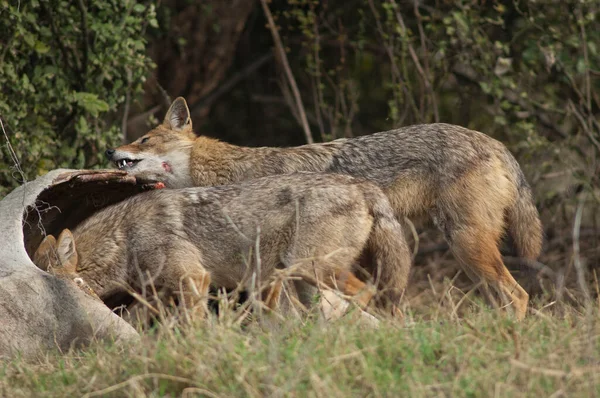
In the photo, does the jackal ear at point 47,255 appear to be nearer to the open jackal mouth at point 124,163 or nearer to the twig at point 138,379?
the open jackal mouth at point 124,163

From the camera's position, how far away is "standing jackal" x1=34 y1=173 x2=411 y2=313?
620 cm

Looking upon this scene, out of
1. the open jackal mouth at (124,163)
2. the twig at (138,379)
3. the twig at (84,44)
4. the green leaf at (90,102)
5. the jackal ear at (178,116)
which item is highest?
the twig at (84,44)

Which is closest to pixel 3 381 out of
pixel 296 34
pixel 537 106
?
pixel 537 106

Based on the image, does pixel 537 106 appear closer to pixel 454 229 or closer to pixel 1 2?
pixel 454 229

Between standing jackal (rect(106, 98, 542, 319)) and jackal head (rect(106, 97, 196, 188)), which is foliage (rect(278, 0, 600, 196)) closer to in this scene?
standing jackal (rect(106, 98, 542, 319))

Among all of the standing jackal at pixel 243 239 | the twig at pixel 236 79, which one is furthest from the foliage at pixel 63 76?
the twig at pixel 236 79

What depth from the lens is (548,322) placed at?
4965mm

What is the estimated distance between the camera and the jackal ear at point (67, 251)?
619cm

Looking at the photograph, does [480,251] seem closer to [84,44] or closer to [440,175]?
[440,175]

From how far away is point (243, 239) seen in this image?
6453mm

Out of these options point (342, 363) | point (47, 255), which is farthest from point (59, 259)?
point (342, 363)

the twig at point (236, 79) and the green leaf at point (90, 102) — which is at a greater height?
the green leaf at point (90, 102)

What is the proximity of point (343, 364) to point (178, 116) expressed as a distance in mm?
4502

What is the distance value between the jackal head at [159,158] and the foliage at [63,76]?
0.49 m
